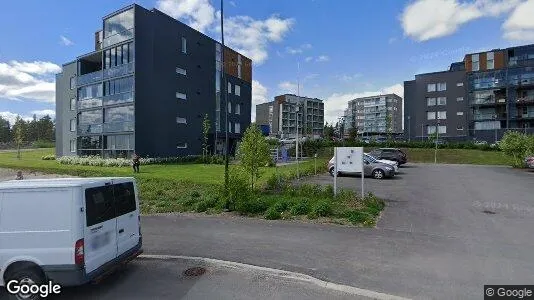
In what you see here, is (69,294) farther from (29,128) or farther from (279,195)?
(29,128)

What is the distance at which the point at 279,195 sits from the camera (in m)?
14.1

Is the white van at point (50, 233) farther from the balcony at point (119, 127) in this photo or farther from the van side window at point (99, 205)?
the balcony at point (119, 127)

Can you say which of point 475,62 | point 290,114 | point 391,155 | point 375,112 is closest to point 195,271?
point 391,155

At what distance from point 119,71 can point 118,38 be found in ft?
11.1

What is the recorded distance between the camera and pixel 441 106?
64812 millimetres

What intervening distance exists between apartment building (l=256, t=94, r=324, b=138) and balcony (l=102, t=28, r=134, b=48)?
274 feet

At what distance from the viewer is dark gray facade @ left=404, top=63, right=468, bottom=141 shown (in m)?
63.6

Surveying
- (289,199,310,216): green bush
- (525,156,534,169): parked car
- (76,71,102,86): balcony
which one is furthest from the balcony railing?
(525,156,534,169): parked car

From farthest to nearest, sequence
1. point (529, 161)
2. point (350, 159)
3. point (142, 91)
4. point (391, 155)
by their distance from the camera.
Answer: point (142, 91) < point (391, 155) < point (529, 161) < point (350, 159)

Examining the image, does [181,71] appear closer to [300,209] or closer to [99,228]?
[300,209]

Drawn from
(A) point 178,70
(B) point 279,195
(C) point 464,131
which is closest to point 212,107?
(A) point 178,70

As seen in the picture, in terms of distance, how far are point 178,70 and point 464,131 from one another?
5220 centimetres

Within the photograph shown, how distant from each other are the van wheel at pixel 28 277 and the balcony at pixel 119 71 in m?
30.5

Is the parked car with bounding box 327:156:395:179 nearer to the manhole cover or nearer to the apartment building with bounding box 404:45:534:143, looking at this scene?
the manhole cover
